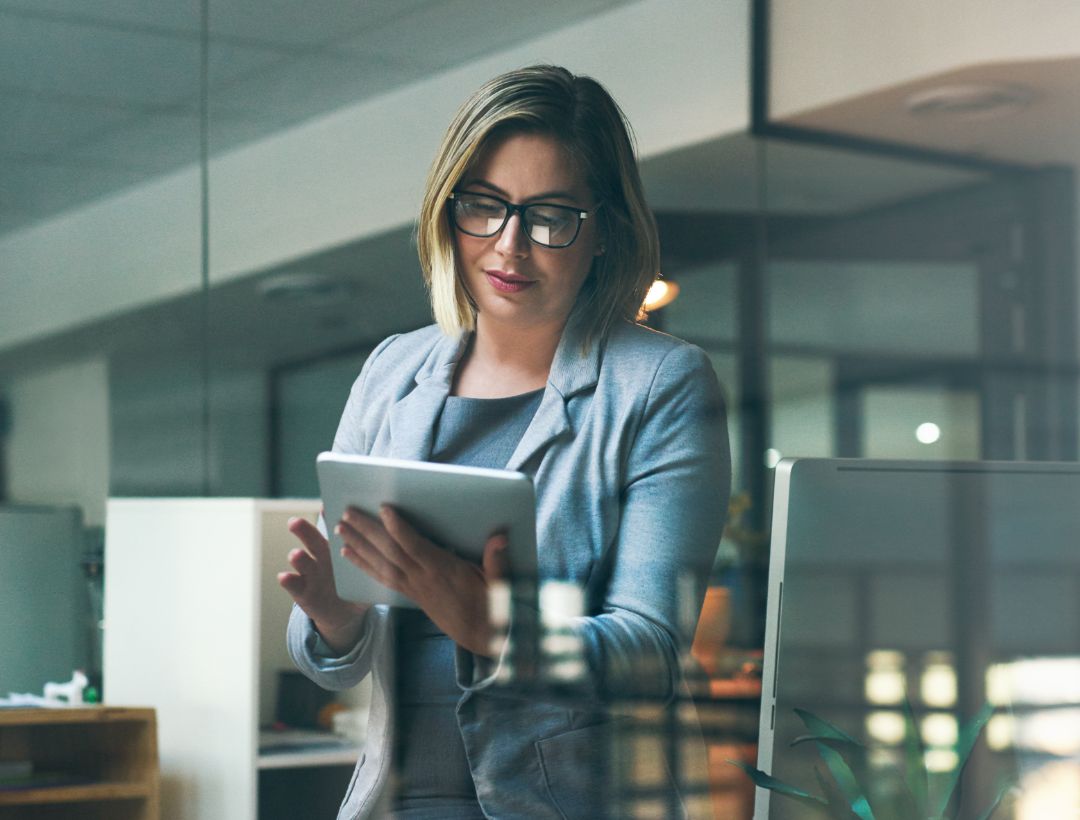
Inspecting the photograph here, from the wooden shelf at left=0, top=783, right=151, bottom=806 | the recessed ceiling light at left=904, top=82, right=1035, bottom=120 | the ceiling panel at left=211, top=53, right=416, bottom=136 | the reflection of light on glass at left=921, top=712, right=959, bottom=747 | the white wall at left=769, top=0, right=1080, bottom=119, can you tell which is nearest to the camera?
the reflection of light on glass at left=921, top=712, right=959, bottom=747

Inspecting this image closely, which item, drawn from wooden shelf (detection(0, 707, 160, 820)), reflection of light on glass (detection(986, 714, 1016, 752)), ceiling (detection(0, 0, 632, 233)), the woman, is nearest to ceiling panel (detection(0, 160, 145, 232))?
ceiling (detection(0, 0, 632, 233))

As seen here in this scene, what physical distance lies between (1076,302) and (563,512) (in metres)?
2.16

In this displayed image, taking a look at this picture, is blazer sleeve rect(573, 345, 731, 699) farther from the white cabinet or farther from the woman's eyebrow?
the white cabinet

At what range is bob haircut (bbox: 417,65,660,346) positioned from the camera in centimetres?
124

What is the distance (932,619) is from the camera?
4.00 ft

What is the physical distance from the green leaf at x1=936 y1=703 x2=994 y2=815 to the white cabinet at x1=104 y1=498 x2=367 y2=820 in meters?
1.26

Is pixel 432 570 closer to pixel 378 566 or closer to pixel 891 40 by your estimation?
pixel 378 566

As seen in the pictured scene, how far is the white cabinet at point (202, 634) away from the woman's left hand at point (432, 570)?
3.71 ft

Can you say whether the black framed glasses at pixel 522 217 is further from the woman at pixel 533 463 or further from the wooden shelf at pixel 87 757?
the wooden shelf at pixel 87 757

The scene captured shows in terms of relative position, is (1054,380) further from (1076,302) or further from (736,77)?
(736,77)

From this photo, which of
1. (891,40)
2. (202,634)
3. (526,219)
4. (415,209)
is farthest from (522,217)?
(891,40)

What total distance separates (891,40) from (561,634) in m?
2.04

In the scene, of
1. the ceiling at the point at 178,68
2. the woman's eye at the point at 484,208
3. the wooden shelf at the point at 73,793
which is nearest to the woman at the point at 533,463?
the woman's eye at the point at 484,208

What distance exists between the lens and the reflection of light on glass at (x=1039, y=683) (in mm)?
1202
